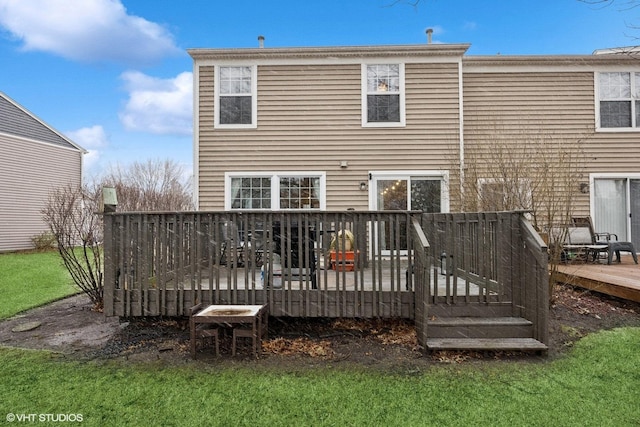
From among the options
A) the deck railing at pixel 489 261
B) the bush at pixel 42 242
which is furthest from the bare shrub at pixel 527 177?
the bush at pixel 42 242

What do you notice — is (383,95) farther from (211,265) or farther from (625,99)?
(211,265)

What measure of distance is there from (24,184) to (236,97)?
11.3 metres

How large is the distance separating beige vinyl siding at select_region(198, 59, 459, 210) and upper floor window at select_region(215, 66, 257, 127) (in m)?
0.15

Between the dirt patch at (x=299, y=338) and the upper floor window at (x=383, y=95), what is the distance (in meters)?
4.78

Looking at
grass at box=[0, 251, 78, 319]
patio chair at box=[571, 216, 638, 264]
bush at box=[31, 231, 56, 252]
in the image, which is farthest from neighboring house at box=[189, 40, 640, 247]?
bush at box=[31, 231, 56, 252]

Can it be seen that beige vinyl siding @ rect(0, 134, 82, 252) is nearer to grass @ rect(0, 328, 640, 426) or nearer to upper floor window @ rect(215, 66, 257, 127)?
upper floor window @ rect(215, 66, 257, 127)

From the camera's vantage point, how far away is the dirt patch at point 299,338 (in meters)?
3.46

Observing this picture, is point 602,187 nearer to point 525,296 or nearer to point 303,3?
point 525,296

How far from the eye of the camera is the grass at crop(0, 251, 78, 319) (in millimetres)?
5688

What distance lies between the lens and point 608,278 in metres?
5.41

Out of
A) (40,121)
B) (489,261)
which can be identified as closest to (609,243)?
(489,261)

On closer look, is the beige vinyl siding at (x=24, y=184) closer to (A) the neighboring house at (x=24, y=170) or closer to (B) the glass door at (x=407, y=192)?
(A) the neighboring house at (x=24, y=170)

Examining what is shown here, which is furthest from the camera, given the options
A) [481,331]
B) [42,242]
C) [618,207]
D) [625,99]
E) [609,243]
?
[42,242]

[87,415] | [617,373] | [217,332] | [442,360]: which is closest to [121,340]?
[217,332]
